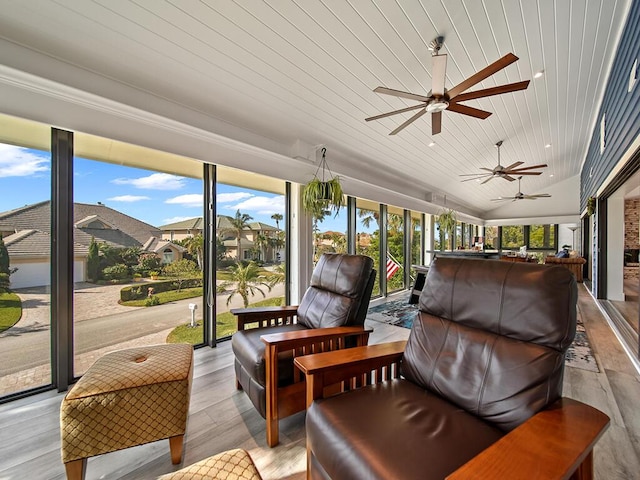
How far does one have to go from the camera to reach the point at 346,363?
4.42 feet

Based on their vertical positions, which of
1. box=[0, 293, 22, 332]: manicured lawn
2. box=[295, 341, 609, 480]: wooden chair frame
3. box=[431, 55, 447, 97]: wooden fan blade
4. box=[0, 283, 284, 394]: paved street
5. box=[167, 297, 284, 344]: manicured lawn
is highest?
box=[431, 55, 447, 97]: wooden fan blade

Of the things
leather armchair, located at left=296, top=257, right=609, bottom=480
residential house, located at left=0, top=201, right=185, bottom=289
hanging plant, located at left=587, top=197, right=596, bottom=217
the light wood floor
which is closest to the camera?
leather armchair, located at left=296, top=257, right=609, bottom=480

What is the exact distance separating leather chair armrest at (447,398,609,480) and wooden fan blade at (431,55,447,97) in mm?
2096

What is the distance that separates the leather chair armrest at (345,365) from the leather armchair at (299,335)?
0.30 meters

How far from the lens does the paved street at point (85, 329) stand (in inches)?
82.8

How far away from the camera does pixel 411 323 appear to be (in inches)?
167

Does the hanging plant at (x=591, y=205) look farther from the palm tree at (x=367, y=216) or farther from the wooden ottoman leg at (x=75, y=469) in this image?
the wooden ottoman leg at (x=75, y=469)

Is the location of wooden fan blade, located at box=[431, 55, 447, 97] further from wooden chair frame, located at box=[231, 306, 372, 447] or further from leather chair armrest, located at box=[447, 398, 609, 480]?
leather chair armrest, located at box=[447, 398, 609, 480]

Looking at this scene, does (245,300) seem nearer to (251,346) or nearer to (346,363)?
(251,346)

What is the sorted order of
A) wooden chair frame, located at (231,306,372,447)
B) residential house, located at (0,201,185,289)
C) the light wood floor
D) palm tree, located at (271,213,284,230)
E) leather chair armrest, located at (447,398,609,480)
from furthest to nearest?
palm tree, located at (271,213,284,230) → residential house, located at (0,201,185,289) → wooden chair frame, located at (231,306,372,447) → the light wood floor → leather chair armrest, located at (447,398,609,480)

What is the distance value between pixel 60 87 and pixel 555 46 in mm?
4165

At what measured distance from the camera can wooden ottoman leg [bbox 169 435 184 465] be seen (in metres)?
1.51

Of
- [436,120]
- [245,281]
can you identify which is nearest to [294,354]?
[245,281]

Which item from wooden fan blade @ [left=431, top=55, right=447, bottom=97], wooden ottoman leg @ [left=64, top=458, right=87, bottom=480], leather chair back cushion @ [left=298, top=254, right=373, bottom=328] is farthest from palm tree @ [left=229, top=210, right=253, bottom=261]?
wooden fan blade @ [left=431, top=55, right=447, bottom=97]
